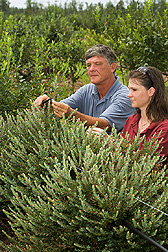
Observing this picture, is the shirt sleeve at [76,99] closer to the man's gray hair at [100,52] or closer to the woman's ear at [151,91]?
the man's gray hair at [100,52]

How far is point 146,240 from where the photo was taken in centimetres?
138

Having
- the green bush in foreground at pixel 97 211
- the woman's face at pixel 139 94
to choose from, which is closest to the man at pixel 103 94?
the woman's face at pixel 139 94

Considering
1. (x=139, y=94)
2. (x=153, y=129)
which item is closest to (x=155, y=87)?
(x=139, y=94)

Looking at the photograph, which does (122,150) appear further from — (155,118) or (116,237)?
(155,118)

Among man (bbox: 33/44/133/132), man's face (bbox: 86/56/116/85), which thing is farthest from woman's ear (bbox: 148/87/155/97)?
man's face (bbox: 86/56/116/85)

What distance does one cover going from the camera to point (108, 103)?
337 cm

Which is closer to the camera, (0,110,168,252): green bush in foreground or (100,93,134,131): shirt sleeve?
(0,110,168,252): green bush in foreground

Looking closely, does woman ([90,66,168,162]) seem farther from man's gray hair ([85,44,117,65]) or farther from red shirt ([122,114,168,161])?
man's gray hair ([85,44,117,65])

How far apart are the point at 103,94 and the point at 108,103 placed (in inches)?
6.7

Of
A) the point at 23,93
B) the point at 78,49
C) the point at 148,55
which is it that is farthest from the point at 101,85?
the point at 78,49

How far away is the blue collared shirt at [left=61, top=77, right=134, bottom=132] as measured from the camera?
3059 mm

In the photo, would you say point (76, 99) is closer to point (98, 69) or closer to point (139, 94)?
point (98, 69)

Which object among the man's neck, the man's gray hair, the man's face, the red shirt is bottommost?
the red shirt

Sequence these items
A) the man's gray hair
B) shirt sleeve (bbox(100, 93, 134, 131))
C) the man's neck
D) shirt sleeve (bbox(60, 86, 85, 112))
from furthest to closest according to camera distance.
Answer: shirt sleeve (bbox(60, 86, 85, 112)), the man's neck, the man's gray hair, shirt sleeve (bbox(100, 93, 134, 131))
